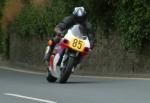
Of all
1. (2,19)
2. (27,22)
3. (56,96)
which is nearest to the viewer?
(56,96)

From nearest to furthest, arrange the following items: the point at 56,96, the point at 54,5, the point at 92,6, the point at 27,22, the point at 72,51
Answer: the point at 56,96 → the point at 72,51 → the point at 92,6 → the point at 54,5 → the point at 27,22

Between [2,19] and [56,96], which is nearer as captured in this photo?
[56,96]

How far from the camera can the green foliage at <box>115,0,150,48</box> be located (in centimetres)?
1973

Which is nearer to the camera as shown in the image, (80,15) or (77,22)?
(80,15)

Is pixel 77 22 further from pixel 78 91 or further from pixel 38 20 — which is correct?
pixel 38 20

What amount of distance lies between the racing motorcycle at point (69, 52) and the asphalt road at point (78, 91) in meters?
0.38

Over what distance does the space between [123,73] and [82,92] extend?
6095mm

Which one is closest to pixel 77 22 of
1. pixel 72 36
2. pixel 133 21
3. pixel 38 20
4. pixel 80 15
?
pixel 80 15

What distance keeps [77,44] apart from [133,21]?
4370 millimetres

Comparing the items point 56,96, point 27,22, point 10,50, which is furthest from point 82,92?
point 10,50

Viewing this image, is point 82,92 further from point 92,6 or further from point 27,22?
point 27,22

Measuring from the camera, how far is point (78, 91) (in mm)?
14359

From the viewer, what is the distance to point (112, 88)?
1475cm

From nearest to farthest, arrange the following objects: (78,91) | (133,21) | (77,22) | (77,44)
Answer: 1. (78,91)
2. (77,44)
3. (77,22)
4. (133,21)
